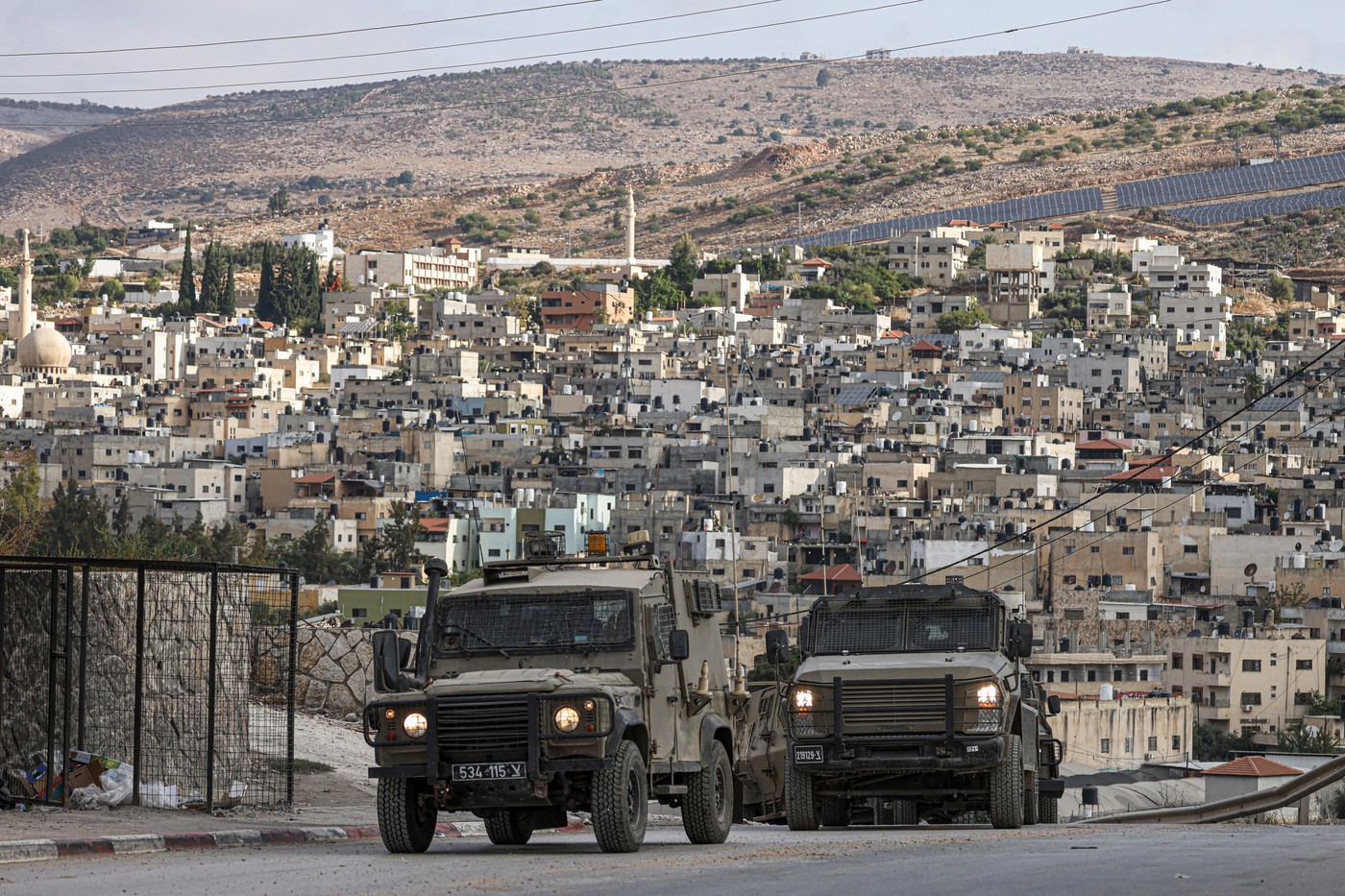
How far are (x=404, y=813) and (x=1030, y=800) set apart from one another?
22.7 feet

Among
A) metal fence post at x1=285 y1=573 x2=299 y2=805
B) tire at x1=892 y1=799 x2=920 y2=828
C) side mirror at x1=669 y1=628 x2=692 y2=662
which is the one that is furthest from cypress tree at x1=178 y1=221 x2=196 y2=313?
side mirror at x1=669 y1=628 x2=692 y2=662

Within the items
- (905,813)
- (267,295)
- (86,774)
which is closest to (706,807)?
(86,774)

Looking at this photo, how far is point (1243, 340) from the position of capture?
141m

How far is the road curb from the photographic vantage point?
14258mm

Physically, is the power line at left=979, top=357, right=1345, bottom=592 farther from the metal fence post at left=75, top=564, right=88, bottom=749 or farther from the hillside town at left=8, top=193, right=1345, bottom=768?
the metal fence post at left=75, top=564, right=88, bottom=749

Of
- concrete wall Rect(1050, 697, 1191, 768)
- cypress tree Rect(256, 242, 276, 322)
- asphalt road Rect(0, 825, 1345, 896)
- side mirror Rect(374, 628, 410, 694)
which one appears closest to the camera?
asphalt road Rect(0, 825, 1345, 896)

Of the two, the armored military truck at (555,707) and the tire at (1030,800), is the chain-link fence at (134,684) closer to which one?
the armored military truck at (555,707)

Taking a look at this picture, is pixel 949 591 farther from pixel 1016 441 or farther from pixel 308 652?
pixel 1016 441

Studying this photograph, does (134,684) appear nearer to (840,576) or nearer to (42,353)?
(840,576)

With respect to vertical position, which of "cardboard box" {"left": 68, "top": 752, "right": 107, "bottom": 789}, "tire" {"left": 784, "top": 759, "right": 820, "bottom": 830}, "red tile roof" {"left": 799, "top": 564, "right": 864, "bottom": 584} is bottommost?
"red tile roof" {"left": 799, "top": 564, "right": 864, "bottom": 584}

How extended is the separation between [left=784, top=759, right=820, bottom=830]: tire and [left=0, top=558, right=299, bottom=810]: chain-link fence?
12.8 feet

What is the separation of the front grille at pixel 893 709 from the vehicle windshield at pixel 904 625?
1134mm

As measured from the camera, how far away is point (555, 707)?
15.1 metres

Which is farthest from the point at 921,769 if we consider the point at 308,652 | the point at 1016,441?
the point at 1016,441
